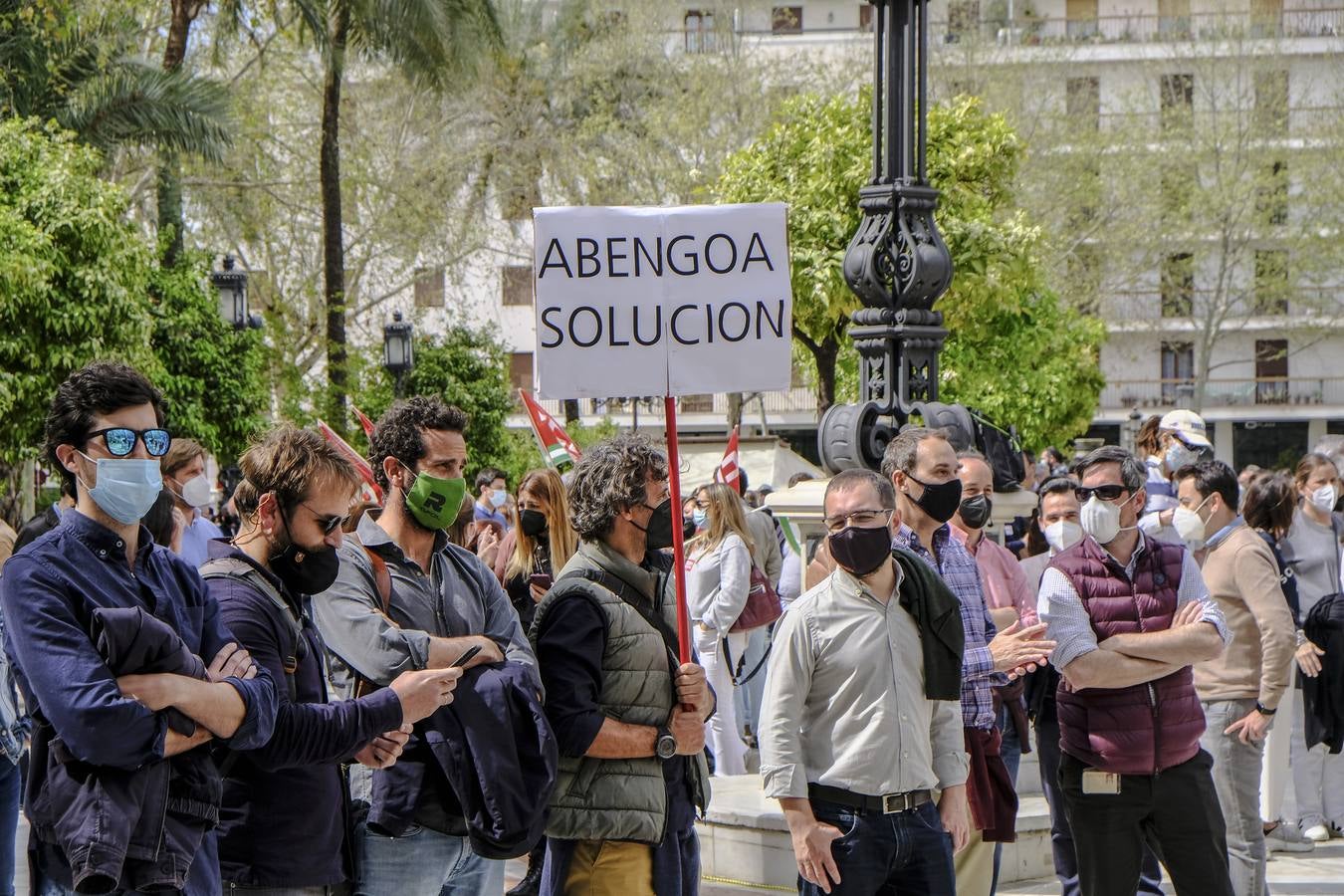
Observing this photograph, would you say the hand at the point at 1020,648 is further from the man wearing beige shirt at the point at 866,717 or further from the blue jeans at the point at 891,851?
the blue jeans at the point at 891,851

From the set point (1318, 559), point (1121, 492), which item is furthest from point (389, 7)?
point (1121, 492)

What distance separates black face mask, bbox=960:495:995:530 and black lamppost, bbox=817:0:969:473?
5.44 ft

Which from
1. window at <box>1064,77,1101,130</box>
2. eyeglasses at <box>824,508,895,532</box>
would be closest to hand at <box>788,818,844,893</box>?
eyeglasses at <box>824,508,895,532</box>

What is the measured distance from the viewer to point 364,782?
4.38m

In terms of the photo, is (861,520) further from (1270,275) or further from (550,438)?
(1270,275)

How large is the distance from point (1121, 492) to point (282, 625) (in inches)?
118

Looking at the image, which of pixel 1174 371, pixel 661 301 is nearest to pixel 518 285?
pixel 1174 371

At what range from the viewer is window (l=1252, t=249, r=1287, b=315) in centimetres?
4372

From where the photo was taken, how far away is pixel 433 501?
4566mm

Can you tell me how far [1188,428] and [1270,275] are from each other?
36516 mm

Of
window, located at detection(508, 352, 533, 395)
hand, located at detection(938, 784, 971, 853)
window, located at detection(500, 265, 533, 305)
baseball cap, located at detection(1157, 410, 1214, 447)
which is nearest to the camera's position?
hand, located at detection(938, 784, 971, 853)

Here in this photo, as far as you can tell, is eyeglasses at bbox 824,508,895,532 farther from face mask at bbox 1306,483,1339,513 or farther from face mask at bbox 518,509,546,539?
face mask at bbox 1306,483,1339,513

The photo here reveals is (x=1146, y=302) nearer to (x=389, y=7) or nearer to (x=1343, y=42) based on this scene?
(x=1343, y=42)

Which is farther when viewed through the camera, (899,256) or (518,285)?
(518,285)
